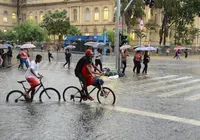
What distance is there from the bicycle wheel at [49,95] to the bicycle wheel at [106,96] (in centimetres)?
145

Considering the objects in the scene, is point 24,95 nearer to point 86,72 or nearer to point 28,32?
point 86,72

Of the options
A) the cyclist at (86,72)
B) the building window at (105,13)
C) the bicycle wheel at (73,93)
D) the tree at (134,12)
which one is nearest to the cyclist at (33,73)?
the bicycle wheel at (73,93)

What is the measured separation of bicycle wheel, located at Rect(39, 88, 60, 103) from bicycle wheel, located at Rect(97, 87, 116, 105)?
1.45 meters

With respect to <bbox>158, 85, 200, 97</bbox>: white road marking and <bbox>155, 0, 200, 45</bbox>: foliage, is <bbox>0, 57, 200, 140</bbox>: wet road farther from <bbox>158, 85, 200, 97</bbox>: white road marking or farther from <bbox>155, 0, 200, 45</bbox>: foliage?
<bbox>155, 0, 200, 45</bbox>: foliage

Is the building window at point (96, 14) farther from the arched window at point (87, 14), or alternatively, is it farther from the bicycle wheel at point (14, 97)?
the bicycle wheel at point (14, 97)

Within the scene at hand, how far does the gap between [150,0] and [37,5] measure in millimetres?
68117

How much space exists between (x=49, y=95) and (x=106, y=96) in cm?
197

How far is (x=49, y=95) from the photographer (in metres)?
11.2

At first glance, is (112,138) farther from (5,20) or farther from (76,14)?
(5,20)

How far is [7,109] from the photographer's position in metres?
9.93

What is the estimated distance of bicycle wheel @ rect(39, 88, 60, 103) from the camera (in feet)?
36.3

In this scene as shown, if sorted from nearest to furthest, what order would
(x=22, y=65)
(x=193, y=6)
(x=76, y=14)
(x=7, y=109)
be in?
1. (x=7, y=109)
2. (x=22, y=65)
3. (x=193, y=6)
4. (x=76, y=14)

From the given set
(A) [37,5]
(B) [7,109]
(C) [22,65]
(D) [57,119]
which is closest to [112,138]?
(D) [57,119]

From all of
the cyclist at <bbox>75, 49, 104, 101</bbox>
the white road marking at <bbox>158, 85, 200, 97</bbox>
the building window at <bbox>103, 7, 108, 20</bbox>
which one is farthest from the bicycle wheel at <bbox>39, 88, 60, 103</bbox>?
the building window at <bbox>103, 7, 108, 20</bbox>
